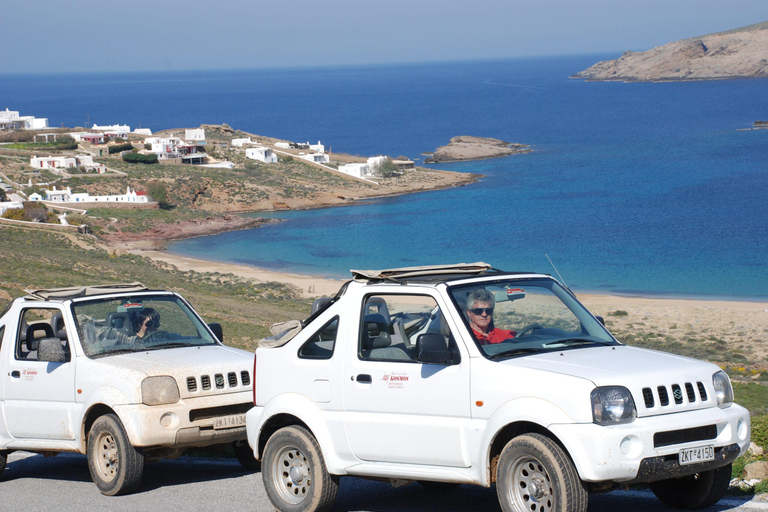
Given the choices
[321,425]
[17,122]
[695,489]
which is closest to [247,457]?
[321,425]

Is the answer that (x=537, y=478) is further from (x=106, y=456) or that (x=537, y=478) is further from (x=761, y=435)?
(x=106, y=456)

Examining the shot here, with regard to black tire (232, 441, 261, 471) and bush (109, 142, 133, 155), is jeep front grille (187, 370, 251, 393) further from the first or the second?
bush (109, 142, 133, 155)

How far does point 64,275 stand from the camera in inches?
1351

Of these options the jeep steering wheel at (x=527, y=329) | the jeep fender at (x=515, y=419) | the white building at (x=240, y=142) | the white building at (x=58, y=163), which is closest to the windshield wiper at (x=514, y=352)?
the jeep steering wheel at (x=527, y=329)

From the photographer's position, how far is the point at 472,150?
5482 inches

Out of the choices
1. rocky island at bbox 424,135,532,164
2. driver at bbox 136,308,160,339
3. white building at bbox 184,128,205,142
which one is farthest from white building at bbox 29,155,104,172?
driver at bbox 136,308,160,339

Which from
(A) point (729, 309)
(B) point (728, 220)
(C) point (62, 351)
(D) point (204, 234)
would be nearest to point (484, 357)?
(C) point (62, 351)

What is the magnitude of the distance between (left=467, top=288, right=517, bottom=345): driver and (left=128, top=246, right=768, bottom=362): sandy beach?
22.0m

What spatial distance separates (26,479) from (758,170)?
11267cm

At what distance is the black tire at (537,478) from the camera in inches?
218

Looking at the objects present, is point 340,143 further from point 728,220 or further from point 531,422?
point 531,422

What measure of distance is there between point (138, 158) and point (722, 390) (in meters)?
104

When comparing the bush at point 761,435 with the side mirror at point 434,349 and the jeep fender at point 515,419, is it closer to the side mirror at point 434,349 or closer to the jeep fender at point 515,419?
the jeep fender at point 515,419

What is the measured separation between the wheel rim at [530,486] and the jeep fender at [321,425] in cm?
144
